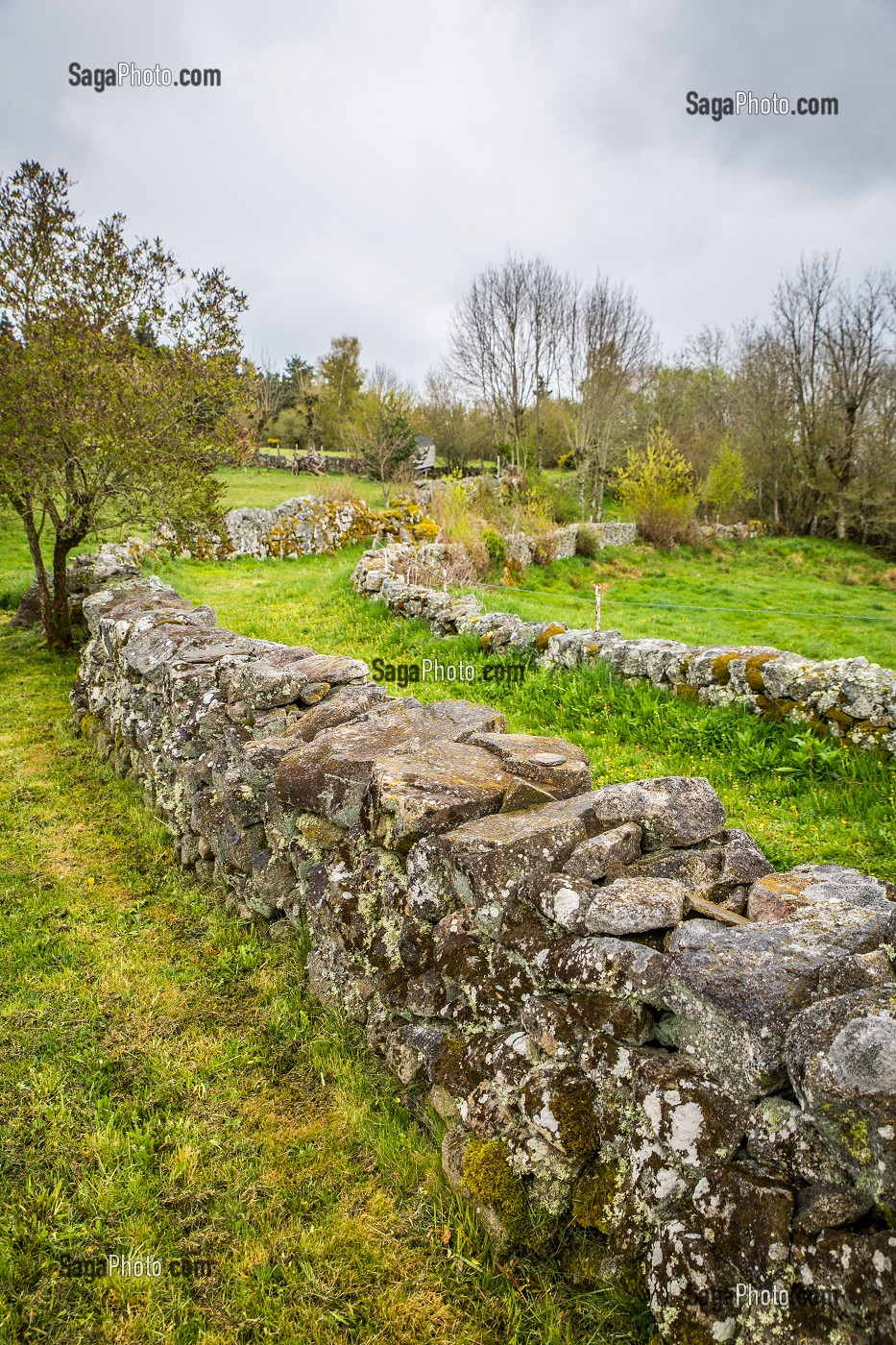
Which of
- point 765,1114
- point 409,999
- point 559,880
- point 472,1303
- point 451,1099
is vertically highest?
point 559,880

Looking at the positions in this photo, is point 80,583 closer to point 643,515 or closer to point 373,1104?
point 373,1104

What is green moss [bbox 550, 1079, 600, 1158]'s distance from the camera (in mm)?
2379

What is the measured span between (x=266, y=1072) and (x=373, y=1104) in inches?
24.8

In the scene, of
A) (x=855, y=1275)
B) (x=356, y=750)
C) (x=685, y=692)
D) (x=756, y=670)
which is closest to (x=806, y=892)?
(x=855, y=1275)

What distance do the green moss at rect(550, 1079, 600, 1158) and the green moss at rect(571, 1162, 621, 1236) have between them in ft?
0.24

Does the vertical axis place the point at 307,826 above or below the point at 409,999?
above

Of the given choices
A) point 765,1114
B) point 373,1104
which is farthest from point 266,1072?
point 765,1114

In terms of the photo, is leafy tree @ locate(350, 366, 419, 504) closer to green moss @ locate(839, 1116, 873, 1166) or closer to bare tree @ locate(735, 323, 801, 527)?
bare tree @ locate(735, 323, 801, 527)

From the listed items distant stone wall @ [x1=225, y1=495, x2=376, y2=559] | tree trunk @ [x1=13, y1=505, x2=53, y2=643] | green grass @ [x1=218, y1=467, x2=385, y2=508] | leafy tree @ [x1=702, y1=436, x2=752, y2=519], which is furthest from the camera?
leafy tree @ [x1=702, y1=436, x2=752, y2=519]

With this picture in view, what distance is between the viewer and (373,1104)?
3227mm

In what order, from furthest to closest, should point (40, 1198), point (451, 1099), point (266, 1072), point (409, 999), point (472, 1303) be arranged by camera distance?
point (266, 1072), point (409, 999), point (451, 1099), point (40, 1198), point (472, 1303)

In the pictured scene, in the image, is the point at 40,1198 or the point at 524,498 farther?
the point at 524,498

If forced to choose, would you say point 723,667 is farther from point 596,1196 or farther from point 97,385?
point 97,385

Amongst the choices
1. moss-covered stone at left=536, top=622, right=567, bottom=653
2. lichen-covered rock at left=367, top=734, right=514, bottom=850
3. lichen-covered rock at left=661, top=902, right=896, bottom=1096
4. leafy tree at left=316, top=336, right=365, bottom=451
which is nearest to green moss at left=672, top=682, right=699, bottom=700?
moss-covered stone at left=536, top=622, right=567, bottom=653
